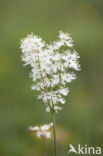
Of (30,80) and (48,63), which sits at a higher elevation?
(30,80)

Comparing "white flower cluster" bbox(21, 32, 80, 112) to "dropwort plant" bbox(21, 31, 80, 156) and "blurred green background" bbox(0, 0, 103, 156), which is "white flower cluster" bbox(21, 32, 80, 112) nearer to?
"dropwort plant" bbox(21, 31, 80, 156)

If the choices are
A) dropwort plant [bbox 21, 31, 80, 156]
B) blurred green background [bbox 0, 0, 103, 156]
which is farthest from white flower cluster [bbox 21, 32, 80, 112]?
blurred green background [bbox 0, 0, 103, 156]

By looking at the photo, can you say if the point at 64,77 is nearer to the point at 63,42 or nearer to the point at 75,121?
the point at 63,42

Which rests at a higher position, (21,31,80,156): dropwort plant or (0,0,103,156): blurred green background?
(0,0,103,156): blurred green background

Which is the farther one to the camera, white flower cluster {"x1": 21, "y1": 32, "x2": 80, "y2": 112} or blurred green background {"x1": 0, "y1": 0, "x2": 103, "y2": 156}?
blurred green background {"x1": 0, "y1": 0, "x2": 103, "y2": 156}

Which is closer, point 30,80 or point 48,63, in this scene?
point 48,63

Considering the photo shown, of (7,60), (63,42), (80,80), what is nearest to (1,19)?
(7,60)

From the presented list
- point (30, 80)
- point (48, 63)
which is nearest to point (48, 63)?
point (48, 63)

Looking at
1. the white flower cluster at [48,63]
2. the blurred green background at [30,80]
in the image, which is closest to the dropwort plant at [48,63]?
the white flower cluster at [48,63]

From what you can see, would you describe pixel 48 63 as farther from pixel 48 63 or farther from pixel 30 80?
pixel 30 80
